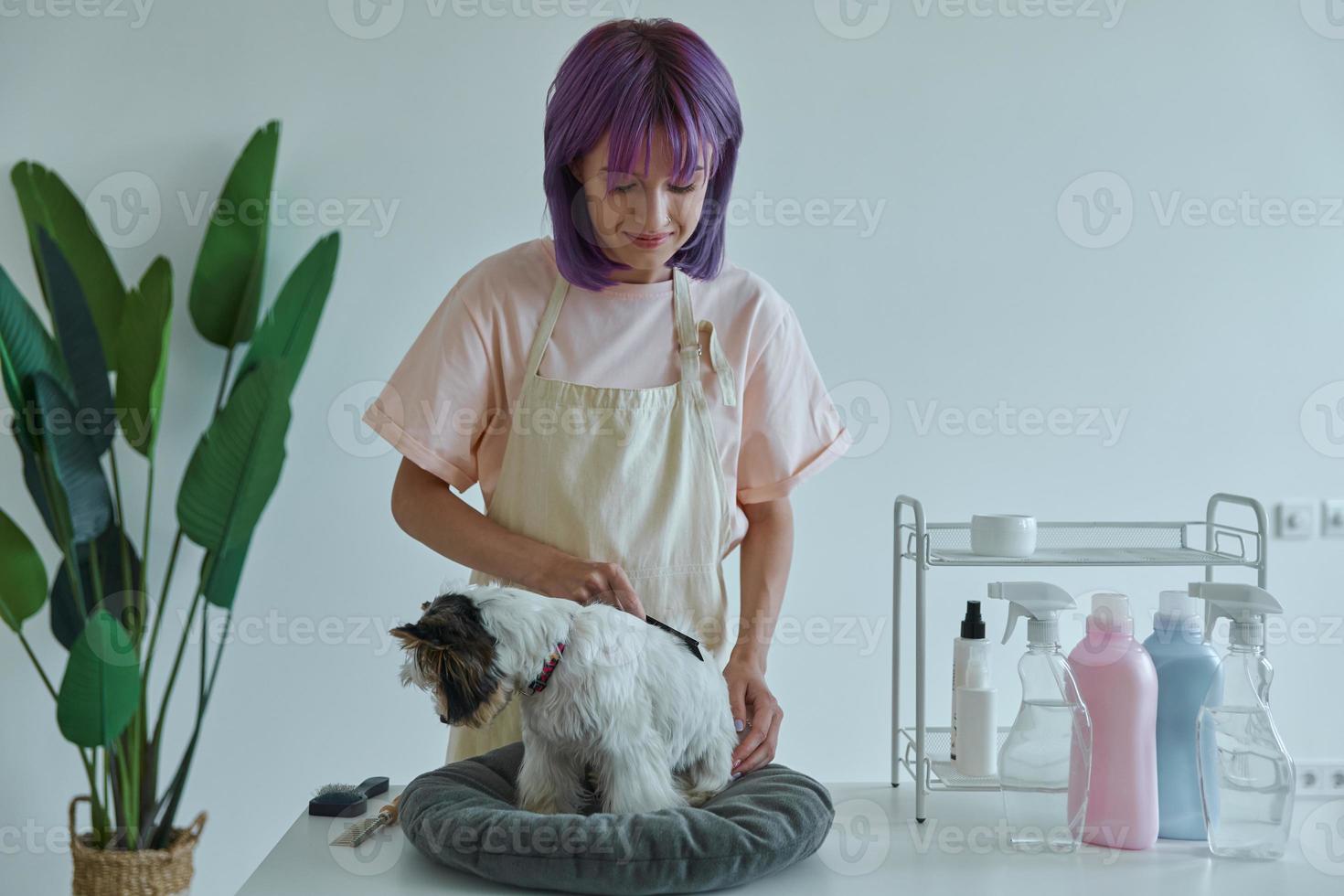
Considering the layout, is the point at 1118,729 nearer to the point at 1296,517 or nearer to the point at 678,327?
the point at 678,327

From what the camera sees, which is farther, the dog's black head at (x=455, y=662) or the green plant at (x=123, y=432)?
the green plant at (x=123, y=432)

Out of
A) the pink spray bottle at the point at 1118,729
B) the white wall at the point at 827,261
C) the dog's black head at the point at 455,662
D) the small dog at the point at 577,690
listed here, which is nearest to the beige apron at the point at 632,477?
the small dog at the point at 577,690

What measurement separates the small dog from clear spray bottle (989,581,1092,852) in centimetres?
35

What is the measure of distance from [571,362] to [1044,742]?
0.71 metres

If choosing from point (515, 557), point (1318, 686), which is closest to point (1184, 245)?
point (1318, 686)

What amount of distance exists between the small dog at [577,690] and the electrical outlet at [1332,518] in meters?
1.93

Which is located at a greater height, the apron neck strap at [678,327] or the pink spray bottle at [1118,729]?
the apron neck strap at [678,327]

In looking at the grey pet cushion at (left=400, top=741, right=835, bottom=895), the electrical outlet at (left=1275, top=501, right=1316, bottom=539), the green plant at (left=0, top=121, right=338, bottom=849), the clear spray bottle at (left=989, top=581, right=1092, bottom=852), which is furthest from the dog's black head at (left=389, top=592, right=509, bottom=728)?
the electrical outlet at (left=1275, top=501, right=1316, bottom=539)

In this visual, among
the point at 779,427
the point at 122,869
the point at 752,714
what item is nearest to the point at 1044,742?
the point at 752,714

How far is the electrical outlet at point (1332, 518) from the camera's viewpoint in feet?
8.14

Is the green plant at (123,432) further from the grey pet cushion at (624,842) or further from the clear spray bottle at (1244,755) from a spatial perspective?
the clear spray bottle at (1244,755)

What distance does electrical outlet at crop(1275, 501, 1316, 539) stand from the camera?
248cm

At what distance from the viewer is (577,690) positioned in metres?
1.05

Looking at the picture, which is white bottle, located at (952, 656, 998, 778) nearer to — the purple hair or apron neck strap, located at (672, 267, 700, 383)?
apron neck strap, located at (672, 267, 700, 383)
